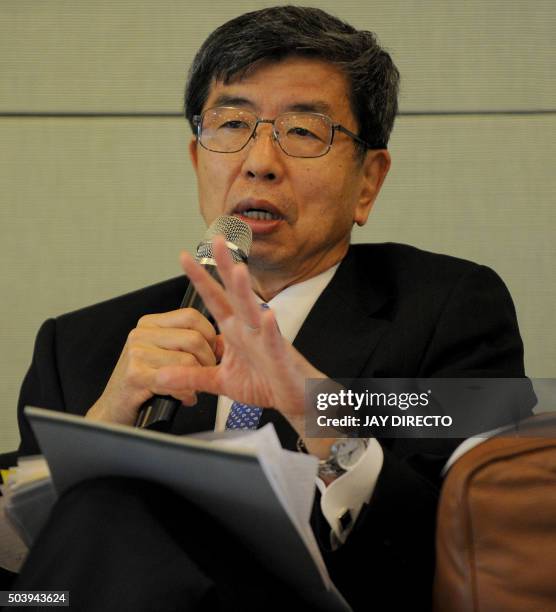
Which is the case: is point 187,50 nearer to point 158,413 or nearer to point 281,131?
point 281,131

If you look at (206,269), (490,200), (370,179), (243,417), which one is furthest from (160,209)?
(206,269)

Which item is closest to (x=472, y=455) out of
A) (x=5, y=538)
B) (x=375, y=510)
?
(x=375, y=510)

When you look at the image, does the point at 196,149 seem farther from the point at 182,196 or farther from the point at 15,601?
the point at 15,601

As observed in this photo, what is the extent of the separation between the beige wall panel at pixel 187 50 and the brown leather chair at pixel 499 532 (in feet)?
4.50

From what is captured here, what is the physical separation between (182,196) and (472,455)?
1.37 metres

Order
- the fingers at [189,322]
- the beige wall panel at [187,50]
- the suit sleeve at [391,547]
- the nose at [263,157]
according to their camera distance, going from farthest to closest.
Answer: the beige wall panel at [187,50]
the nose at [263,157]
the fingers at [189,322]
the suit sleeve at [391,547]

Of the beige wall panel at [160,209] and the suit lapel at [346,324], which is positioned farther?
the beige wall panel at [160,209]

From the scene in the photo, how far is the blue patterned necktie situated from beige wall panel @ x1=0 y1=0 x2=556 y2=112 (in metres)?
0.99

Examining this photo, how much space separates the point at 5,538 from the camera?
131 centimetres

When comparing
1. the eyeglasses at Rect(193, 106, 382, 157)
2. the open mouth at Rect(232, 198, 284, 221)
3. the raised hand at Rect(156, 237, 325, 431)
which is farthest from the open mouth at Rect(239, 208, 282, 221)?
the raised hand at Rect(156, 237, 325, 431)

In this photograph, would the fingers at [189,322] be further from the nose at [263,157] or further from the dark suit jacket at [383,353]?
the nose at [263,157]

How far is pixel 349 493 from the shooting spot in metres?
1.21

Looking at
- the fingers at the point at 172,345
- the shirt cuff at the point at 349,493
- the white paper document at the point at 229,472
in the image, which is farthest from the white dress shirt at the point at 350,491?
the fingers at the point at 172,345

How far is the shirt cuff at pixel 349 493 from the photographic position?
119cm
